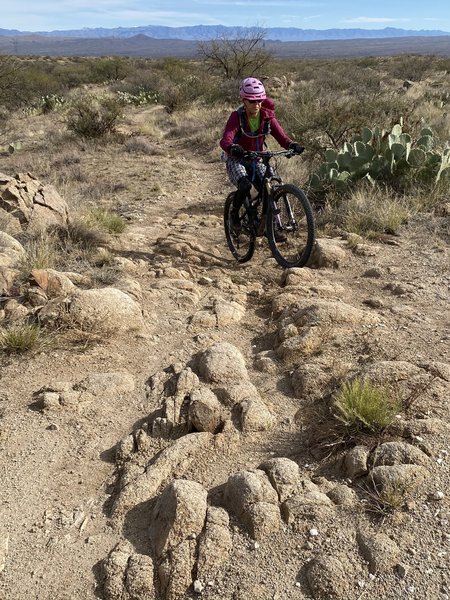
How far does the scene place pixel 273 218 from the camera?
4875 millimetres

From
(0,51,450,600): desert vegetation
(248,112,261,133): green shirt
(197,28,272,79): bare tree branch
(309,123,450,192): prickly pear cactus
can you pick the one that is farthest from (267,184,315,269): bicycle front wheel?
(197,28,272,79): bare tree branch

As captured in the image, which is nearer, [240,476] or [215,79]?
[240,476]

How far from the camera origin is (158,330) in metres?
4.04

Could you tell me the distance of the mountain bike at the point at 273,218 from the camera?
4.66 meters

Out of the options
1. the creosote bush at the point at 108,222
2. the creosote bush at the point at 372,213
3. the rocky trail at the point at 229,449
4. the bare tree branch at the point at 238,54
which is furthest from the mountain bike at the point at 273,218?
the bare tree branch at the point at 238,54

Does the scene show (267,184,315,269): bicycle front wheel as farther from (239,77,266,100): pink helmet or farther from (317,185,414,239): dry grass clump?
(317,185,414,239): dry grass clump

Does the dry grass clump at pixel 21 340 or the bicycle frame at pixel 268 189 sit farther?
the bicycle frame at pixel 268 189

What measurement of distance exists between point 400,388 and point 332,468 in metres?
0.70

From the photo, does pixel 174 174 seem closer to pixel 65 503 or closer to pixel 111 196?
pixel 111 196

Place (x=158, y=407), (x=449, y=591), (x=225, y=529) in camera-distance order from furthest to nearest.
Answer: (x=158, y=407) → (x=225, y=529) → (x=449, y=591)

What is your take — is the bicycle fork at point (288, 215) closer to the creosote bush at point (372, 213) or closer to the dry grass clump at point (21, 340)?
the creosote bush at point (372, 213)

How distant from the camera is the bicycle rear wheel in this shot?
5273 mm

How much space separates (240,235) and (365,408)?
369 centimetres

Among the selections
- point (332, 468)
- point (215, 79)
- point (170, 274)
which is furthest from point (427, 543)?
point (215, 79)
